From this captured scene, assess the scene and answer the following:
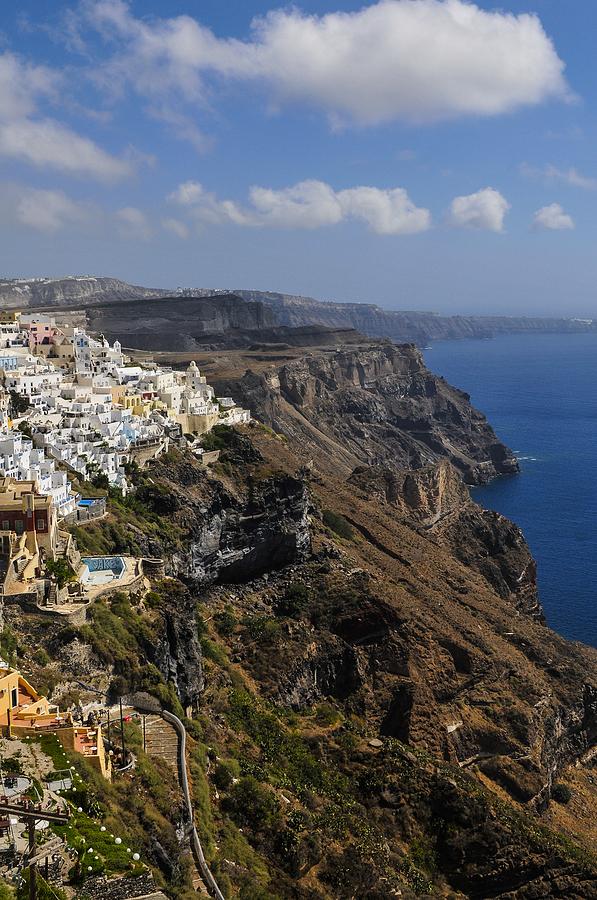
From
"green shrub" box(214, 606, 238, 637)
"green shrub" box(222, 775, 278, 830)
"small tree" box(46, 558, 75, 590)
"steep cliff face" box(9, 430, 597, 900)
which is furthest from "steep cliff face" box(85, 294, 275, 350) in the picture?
"green shrub" box(222, 775, 278, 830)

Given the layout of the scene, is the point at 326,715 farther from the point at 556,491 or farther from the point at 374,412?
the point at 374,412

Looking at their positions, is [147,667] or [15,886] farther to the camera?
[147,667]

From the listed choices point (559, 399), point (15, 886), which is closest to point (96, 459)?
point (15, 886)

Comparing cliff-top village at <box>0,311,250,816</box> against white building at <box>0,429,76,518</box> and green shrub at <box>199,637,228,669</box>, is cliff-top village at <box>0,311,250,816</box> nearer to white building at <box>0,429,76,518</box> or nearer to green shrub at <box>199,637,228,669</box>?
white building at <box>0,429,76,518</box>

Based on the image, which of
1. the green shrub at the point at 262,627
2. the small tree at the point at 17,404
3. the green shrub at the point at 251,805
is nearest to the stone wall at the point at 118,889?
the green shrub at the point at 251,805

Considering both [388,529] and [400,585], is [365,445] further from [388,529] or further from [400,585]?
[400,585]
